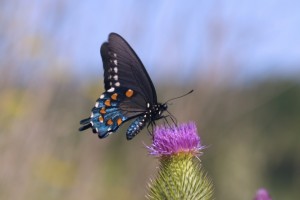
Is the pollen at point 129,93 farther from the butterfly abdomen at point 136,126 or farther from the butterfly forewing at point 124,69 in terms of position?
the butterfly abdomen at point 136,126

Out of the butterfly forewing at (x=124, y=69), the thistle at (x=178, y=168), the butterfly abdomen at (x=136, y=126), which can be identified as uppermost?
the butterfly forewing at (x=124, y=69)

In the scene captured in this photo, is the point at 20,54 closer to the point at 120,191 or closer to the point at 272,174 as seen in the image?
the point at 120,191

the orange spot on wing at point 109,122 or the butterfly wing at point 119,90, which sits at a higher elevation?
the butterfly wing at point 119,90

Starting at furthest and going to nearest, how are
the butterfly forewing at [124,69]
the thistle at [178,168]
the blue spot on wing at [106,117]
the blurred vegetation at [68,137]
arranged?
the blurred vegetation at [68,137] → the blue spot on wing at [106,117] → the butterfly forewing at [124,69] → the thistle at [178,168]

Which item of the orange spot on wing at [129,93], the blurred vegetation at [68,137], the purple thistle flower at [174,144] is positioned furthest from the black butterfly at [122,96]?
the blurred vegetation at [68,137]

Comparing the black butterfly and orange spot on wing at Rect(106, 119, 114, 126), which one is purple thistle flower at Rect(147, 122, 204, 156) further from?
orange spot on wing at Rect(106, 119, 114, 126)

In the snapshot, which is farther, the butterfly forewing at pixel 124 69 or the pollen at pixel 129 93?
the pollen at pixel 129 93

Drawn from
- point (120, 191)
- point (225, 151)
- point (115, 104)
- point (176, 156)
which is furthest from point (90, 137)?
point (225, 151)

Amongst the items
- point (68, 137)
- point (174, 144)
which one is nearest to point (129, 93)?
point (174, 144)
